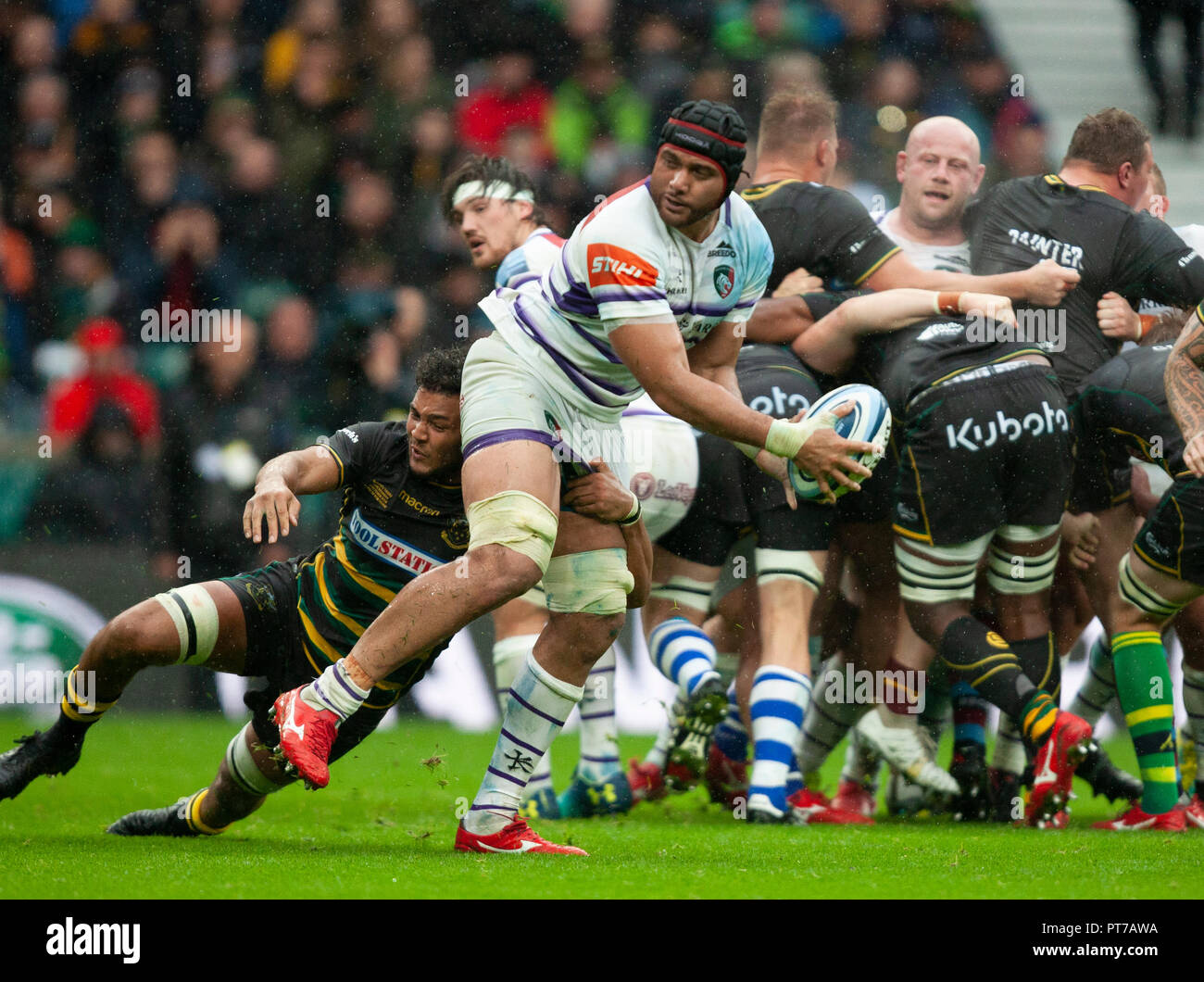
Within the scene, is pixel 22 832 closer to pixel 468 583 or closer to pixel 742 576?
pixel 468 583

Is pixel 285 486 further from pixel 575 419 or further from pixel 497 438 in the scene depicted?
pixel 575 419

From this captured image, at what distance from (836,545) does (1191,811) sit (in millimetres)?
1598

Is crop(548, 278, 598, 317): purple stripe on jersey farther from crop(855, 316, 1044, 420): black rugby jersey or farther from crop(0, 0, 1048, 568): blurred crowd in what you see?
crop(0, 0, 1048, 568): blurred crowd

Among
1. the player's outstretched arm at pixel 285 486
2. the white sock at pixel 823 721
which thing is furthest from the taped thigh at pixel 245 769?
the white sock at pixel 823 721

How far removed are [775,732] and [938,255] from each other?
84.7 inches

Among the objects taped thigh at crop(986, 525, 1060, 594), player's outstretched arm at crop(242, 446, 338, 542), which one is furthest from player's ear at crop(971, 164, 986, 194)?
player's outstretched arm at crop(242, 446, 338, 542)

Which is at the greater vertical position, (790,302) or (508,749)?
(790,302)

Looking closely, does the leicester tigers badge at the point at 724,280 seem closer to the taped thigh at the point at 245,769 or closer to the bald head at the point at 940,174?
the taped thigh at the point at 245,769

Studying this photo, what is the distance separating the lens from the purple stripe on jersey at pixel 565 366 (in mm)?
4109

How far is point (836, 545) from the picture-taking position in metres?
5.93

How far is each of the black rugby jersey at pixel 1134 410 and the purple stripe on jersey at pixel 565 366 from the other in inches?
80.2

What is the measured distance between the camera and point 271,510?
3688 millimetres
